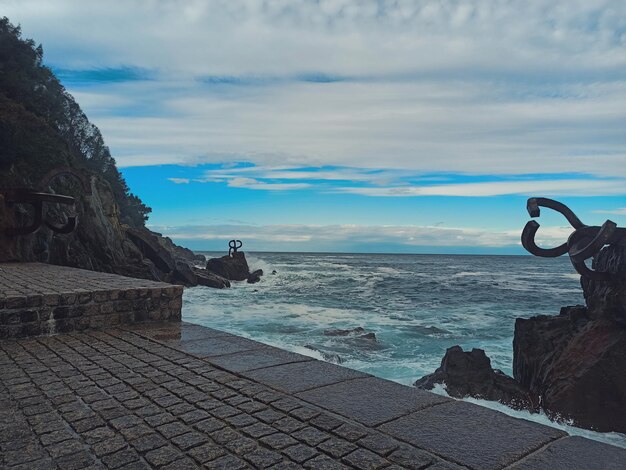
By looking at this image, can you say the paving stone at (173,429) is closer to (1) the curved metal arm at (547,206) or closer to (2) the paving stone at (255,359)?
(2) the paving stone at (255,359)

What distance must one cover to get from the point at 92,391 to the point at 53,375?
0.70 m

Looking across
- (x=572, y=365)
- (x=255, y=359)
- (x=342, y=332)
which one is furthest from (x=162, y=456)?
(x=342, y=332)

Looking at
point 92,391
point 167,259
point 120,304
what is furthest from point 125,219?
point 92,391

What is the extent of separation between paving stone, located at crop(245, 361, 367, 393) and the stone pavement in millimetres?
10

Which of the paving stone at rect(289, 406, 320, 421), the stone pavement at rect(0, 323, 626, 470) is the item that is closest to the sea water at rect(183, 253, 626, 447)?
the stone pavement at rect(0, 323, 626, 470)

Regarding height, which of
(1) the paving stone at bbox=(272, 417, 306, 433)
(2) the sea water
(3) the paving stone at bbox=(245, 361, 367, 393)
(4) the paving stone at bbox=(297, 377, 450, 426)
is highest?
(3) the paving stone at bbox=(245, 361, 367, 393)

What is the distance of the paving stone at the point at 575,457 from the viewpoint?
2.54 meters

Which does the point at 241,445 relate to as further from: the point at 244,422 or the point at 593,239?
the point at 593,239

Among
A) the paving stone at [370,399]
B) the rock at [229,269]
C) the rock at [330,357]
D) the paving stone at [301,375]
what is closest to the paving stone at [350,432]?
the paving stone at [370,399]

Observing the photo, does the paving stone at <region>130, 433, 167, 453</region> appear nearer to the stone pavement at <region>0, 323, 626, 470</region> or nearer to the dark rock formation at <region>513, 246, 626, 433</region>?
the stone pavement at <region>0, 323, 626, 470</region>

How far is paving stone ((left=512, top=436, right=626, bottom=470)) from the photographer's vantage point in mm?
2535

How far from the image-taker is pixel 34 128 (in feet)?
86.2

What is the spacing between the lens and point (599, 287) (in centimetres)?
934

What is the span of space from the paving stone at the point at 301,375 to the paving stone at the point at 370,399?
0.43 feet
